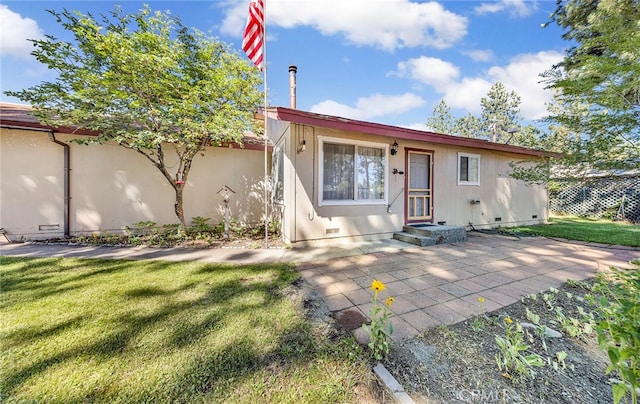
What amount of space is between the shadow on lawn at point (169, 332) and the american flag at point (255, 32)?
412cm

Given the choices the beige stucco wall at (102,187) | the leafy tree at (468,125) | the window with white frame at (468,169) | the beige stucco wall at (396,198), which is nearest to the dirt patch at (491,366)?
the beige stucco wall at (396,198)

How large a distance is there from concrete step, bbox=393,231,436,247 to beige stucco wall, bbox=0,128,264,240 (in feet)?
13.4

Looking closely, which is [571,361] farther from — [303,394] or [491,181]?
[491,181]

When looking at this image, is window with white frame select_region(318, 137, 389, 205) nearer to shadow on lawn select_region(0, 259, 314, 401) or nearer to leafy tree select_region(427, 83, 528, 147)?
shadow on lawn select_region(0, 259, 314, 401)

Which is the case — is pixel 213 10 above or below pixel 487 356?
above

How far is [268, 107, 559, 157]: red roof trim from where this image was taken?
4.18 metres

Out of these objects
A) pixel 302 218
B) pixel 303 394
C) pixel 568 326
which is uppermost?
pixel 302 218

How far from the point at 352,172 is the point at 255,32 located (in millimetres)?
3323

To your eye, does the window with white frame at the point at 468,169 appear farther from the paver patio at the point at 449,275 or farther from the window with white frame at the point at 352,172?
the window with white frame at the point at 352,172

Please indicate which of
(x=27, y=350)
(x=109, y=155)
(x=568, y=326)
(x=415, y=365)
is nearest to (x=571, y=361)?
(x=568, y=326)

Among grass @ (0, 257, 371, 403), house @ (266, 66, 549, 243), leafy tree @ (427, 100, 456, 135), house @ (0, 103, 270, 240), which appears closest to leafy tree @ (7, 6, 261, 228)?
house @ (0, 103, 270, 240)

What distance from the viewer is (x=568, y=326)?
197cm

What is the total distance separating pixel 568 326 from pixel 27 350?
421cm

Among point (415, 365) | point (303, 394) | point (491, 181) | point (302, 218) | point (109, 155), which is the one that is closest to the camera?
point (303, 394)
